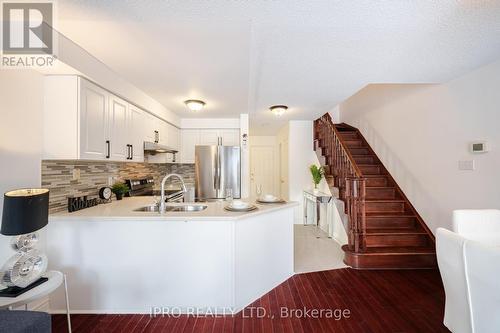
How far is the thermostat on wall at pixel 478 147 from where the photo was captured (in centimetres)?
246

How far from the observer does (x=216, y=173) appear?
4227mm

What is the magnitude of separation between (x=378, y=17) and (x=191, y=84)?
2.09 m

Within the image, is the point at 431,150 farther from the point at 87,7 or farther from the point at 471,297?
the point at 87,7

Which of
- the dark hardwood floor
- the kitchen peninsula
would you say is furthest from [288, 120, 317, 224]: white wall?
the kitchen peninsula

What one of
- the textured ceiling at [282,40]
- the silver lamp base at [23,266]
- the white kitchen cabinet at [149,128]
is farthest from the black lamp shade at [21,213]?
the white kitchen cabinet at [149,128]

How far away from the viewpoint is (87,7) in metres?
1.46

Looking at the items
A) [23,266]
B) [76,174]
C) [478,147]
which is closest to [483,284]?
[478,147]

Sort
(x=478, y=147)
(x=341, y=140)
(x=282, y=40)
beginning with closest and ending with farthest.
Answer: (x=282, y=40) → (x=478, y=147) → (x=341, y=140)

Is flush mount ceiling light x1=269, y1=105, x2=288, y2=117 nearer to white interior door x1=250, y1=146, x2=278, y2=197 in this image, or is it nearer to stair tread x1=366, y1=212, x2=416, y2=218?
stair tread x1=366, y1=212, x2=416, y2=218

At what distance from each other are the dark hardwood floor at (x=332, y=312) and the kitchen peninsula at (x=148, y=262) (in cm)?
13

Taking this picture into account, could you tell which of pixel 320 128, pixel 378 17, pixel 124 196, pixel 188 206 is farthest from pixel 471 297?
pixel 320 128

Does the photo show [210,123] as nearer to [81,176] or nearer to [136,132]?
[136,132]

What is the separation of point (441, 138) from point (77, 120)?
4298 millimetres

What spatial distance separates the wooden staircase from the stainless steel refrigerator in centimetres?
186
